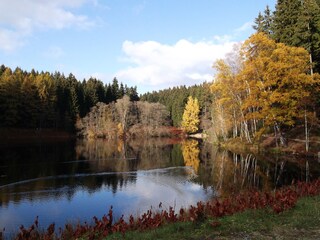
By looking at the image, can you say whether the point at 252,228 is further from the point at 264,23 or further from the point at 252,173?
the point at 264,23

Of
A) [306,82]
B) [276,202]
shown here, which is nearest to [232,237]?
[276,202]

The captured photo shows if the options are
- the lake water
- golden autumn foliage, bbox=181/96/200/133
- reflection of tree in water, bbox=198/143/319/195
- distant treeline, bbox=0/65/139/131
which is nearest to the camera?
the lake water

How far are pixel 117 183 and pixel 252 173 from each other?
11.2 m

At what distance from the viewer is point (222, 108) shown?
52.3 metres

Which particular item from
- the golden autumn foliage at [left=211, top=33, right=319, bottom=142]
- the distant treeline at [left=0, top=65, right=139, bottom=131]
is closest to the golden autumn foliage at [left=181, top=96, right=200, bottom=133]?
the distant treeline at [left=0, top=65, right=139, bottom=131]

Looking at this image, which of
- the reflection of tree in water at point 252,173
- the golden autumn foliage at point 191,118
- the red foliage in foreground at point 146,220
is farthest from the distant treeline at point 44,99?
the red foliage in foreground at point 146,220

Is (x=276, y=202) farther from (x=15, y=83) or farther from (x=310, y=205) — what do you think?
(x=15, y=83)

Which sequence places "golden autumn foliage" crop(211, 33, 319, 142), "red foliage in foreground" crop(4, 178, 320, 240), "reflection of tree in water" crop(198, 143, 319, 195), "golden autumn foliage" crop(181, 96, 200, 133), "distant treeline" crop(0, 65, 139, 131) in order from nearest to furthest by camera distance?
"red foliage in foreground" crop(4, 178, 320, 240) → "reflection of tree in water" crop(198, 143, 319, 195) → "golden autumn foliage" crop(211, 33, 319, 142) → "distant treeline" crop(0, 65, 139, 131) → "golden autumn foliage" crop(181, 96, 200, 133)

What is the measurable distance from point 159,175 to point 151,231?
18.3m

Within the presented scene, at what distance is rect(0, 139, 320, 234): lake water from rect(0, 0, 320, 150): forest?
24.2ft

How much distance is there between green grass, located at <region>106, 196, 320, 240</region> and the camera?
844cm

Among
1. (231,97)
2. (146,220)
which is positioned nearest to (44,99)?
(231,97)

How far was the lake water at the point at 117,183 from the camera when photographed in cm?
1634

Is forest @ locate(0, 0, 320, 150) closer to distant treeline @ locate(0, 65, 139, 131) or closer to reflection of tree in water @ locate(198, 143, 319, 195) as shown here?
distant treeline @ locate(0, 65, 139, 131)
